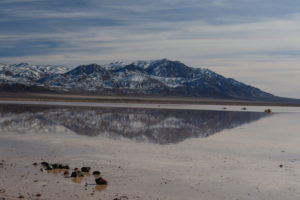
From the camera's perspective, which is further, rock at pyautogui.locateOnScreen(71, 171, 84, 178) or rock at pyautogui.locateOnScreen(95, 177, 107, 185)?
rock at pyautogui.locateOnScreen(71, 171, 84, 178)

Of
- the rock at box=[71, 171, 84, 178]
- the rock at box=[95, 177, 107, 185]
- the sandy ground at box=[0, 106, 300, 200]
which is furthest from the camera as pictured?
the rock at box=[71, 171, 84, 178]

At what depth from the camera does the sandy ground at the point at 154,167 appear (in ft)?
39.2

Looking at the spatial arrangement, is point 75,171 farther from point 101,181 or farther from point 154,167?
point 154,167

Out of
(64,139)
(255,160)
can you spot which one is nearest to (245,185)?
(255,160)

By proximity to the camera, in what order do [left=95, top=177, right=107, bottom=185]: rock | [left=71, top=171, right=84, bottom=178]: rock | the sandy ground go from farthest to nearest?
1. [left=71, top=171, right=84, bottom=178]: rock
2. [left=95, top=177, right=107, bottom=185]: rock
3. the sandy ground

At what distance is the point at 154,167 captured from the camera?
15.5 metres

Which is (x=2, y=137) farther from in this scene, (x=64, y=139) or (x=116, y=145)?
(x=116, y=145)

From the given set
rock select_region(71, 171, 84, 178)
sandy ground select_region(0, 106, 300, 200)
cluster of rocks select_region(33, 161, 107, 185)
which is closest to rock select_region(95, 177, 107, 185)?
cluster of rocks select_region(33, 161, 107, 185)

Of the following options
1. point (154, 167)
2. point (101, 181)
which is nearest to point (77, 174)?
point (101, 181)

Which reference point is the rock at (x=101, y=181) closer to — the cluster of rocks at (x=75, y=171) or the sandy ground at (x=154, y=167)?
the cluster of rocks at (x=75, y=171)

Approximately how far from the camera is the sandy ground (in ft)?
39.2

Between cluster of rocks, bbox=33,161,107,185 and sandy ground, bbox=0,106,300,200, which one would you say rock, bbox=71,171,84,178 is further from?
sandy ground, bbox=0,106,300,200

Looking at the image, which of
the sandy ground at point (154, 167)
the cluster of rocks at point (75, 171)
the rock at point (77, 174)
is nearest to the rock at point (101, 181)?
the cluster of rocks at point (75, 171)

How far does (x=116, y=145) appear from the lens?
2112 centimetres
